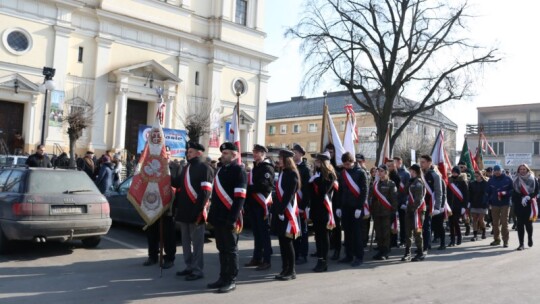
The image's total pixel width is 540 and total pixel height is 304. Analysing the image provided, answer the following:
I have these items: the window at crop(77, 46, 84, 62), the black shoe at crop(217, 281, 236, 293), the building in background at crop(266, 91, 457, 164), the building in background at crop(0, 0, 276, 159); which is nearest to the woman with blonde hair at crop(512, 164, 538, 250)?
the black shoe at crop(217, 281, 236, 293)

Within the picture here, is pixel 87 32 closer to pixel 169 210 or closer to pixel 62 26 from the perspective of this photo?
pixel 62 26

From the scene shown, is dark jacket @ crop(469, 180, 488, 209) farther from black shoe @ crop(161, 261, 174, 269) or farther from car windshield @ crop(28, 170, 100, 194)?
car windshield @ crop(28, 170, 100, 194)

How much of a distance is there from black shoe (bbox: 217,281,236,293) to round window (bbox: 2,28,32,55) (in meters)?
25.0

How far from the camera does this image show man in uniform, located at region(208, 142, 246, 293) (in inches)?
272

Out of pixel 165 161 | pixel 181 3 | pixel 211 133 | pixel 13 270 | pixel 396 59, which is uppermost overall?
→ pixel 181 3

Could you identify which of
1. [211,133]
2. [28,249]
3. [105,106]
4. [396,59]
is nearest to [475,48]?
[396,59]

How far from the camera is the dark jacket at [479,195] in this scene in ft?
46.5

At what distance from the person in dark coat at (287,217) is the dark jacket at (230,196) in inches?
38.7

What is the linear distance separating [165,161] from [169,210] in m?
0.84

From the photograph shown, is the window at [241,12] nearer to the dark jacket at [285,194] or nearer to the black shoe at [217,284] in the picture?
the dark jacket at [285,194]

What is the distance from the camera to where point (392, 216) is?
10.7 meters

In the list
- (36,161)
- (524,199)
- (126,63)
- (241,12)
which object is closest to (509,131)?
(241,12)

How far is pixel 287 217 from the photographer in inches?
309

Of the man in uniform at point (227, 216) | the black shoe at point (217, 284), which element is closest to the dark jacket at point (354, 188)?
the man in uniform at point (227, 216)
